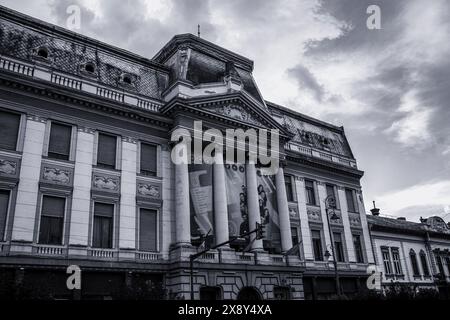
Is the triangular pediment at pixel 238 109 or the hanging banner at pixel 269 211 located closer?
the triangular pediment at pixel 238 109

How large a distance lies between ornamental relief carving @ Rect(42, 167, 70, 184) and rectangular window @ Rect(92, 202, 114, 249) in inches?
82.1

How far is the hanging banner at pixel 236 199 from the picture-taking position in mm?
26250

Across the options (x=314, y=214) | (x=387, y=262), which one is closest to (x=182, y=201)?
(x=314, y=214)

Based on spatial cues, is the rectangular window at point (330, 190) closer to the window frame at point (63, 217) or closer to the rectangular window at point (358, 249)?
the rectangular window at point (358, 249)

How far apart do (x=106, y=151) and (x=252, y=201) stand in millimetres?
9824

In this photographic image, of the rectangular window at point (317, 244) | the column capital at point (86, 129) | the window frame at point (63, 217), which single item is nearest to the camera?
the window frame at point (63, 217)

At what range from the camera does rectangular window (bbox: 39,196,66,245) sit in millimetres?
20328

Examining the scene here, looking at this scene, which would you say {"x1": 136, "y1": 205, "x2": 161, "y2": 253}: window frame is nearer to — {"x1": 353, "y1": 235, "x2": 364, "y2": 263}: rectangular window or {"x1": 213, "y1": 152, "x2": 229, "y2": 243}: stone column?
{"x1": 213, "y1": 152, "x2": 229, "y2": 243}: stone column

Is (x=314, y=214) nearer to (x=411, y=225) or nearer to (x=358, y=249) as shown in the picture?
(x=358, y=249)

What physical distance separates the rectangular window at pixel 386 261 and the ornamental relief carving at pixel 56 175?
1098 inches

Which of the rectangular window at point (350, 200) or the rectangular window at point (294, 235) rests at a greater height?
the rectangular window at point (350, 200)

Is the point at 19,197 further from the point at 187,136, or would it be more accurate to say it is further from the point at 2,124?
the point at 187,136

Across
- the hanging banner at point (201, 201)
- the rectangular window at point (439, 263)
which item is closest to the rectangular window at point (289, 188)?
the hanging banner at point (201, 201)
